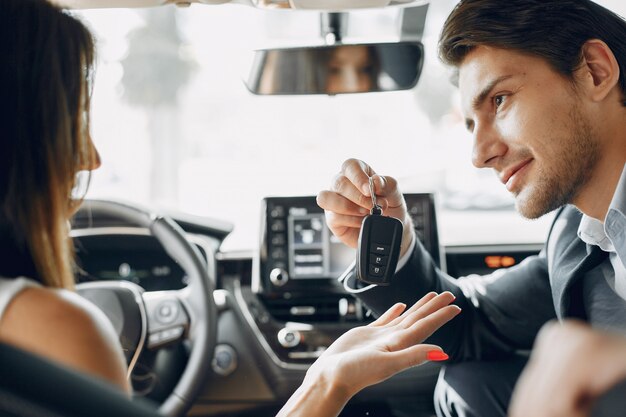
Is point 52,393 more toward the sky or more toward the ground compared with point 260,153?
more toward the sky

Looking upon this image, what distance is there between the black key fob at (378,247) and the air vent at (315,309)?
74cm

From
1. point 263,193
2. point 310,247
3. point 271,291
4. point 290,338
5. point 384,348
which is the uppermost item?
point 384,348

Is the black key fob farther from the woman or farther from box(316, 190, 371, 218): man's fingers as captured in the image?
the woman

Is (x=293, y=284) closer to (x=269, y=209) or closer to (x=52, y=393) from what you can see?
(x=269, y=209)

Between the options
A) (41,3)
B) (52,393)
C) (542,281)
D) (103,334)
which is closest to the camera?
(52,393)

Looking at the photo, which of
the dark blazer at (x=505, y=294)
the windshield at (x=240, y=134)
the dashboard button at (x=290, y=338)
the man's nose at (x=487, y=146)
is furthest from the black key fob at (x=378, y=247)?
the dashboard button at (x=290, y=338)

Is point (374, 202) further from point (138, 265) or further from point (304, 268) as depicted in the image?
point (138, 265)

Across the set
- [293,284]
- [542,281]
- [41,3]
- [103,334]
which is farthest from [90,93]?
[293,284]

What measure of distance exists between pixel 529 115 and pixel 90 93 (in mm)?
884

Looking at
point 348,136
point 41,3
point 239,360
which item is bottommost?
point 239,360

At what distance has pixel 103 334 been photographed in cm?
79

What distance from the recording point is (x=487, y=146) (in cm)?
160

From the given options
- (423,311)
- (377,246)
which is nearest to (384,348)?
(423,311)

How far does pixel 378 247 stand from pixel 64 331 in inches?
32.9
